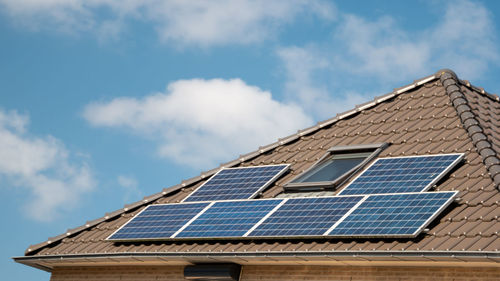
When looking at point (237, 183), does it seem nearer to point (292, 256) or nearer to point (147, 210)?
point (147, 210)

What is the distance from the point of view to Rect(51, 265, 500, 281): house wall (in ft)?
62.6

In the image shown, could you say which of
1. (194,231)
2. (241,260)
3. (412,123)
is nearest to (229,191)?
(194,231)

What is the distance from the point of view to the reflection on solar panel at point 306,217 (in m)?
21.8

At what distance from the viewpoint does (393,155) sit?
24.6m

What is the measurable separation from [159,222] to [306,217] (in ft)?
16.5

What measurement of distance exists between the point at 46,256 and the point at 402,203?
11073 millimetres

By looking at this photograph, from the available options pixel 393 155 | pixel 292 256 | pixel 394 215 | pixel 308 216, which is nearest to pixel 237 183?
pixel 308 216

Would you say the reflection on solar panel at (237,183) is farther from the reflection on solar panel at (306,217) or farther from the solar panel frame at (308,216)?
the reflection on solar panel at (306,217)

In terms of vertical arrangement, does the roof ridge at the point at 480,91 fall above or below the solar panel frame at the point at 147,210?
above

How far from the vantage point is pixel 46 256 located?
2638cm

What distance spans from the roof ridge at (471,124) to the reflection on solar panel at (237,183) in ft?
17.4

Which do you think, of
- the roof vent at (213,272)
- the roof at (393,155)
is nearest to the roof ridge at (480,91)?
the roof at (393,155)

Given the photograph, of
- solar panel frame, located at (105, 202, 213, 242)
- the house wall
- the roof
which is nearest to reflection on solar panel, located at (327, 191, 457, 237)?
the roof

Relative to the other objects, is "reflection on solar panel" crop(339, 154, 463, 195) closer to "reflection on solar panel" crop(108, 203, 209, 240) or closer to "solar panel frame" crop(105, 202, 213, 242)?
"solar panel frame" crop(105, 202, 213, 242)
